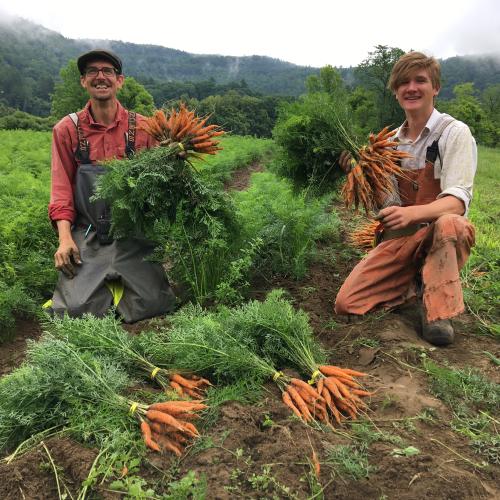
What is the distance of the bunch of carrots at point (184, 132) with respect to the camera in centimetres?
362

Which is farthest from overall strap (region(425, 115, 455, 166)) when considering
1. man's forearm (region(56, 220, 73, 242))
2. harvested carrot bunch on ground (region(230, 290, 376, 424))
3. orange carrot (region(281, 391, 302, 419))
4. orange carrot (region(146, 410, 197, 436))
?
man's forearm (region(56, 220, 73, 242))

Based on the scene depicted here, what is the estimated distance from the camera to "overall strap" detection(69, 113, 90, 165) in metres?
3.98

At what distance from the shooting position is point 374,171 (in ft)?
11.5

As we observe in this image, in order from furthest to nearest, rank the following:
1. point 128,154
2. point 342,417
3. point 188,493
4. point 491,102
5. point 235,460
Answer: point 491,102 < point 128,154 < point 342,417 < point 235,460 < point 188,493

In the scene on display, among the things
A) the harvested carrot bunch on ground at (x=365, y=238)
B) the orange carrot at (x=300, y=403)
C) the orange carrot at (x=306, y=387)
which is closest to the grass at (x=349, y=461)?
the orange carrot at (x=300, y=403)

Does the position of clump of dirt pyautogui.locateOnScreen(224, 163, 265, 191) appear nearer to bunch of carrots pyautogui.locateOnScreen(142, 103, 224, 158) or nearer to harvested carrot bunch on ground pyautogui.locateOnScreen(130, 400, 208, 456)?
bunch of carrots pyautogui.locateOnScreen(142, 103, 224, 158)

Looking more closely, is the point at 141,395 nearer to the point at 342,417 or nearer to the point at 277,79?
the point at 342,417

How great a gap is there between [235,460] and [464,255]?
2391mm

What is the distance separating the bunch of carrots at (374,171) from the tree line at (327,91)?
46 cm

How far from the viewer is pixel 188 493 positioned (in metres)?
1.77

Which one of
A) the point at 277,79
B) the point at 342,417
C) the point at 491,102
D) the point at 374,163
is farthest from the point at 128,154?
the point at 277,79

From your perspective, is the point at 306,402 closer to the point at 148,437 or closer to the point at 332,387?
the point at 332,387

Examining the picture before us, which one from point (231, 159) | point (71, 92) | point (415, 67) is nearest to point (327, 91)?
point (415, 67)

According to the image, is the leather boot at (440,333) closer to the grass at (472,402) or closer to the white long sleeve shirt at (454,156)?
the grass at (472,402)
